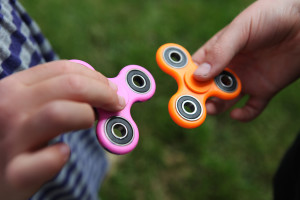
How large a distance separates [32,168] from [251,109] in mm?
720

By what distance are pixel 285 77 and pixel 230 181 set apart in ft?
1.68

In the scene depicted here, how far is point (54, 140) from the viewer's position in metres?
0.70

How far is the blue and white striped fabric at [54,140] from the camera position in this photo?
61 centimetres

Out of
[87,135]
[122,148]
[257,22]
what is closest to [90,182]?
[87,135]

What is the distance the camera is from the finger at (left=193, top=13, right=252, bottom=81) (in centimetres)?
71

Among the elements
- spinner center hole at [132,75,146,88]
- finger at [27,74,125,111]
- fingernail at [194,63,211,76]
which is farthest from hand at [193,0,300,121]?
finger at [27,74,125,111]

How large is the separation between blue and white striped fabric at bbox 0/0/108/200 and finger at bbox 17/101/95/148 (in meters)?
0.20

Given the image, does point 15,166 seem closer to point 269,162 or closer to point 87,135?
point 87,135

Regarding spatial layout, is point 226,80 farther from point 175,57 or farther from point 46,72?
point 46,72

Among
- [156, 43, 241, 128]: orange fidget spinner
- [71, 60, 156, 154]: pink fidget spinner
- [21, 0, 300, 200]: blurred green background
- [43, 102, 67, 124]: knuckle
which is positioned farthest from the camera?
[21, 0, 300, 200]: blurred green background

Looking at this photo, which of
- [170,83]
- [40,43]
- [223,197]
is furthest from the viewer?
[170,83]

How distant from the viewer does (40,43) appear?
0.76m

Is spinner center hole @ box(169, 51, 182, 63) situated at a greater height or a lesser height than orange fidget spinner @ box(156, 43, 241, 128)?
greater

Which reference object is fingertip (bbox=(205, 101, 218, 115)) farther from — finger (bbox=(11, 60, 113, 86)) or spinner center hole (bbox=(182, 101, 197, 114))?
finger (bbox=(11, 60, 113, 86))
